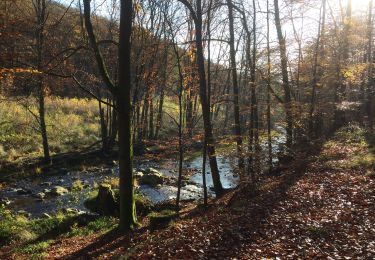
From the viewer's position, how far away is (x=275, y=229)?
8.72 metres

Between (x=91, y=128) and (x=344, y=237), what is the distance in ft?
88.7

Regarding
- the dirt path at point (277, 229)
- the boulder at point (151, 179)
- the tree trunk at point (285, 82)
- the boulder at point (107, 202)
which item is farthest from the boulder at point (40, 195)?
the tree trunk at point (285, 82)

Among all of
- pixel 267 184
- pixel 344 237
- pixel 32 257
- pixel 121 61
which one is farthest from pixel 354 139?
pixel 32 257

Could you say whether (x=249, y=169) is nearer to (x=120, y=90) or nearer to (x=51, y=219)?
(x=120, y=90)

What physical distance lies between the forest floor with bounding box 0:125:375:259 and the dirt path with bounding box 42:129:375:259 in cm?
2

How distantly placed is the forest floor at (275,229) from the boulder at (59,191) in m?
5.71

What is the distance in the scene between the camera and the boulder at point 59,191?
57.1 ft

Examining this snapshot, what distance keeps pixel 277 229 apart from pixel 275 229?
0.05 meters

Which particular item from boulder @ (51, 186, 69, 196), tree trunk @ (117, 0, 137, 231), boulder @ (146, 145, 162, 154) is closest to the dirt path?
tree trunk @ (117, 0, 137, 231)

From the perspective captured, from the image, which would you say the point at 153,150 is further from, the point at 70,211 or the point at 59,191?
the point at 70,211

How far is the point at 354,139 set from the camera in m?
20.6

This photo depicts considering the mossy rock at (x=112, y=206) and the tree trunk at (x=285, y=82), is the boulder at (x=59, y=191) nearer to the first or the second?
the mossy rock at (x=112, y=206)

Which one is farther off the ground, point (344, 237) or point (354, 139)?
point (354, 139)

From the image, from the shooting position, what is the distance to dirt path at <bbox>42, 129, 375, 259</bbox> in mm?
7574
